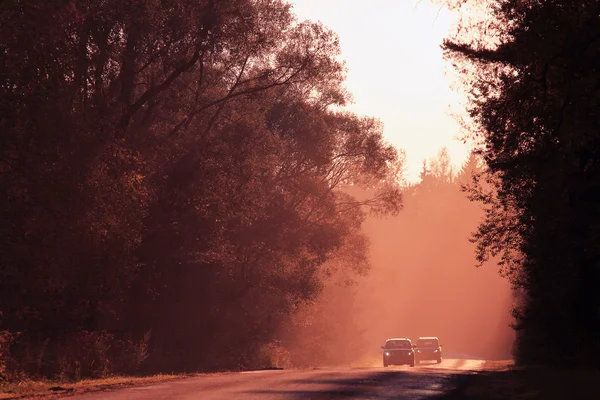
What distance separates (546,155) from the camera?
27.8m

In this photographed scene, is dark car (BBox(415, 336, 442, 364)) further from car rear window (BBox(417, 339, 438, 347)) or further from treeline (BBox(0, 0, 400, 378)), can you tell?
treeline (BBox(0, 0, 400, 378))

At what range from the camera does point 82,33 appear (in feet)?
103

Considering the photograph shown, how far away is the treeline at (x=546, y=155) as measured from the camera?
1928 cm

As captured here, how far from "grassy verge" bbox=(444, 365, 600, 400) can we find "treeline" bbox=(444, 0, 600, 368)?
340cm

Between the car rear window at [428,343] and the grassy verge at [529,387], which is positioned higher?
the car rear window at [428,343]

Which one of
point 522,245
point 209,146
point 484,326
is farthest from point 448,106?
point 484,326

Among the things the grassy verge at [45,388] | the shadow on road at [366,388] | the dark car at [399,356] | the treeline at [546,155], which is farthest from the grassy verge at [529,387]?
the dark car at [399,356]

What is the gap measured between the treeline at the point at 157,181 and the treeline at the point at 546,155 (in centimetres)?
1083

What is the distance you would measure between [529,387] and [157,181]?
2000 cm

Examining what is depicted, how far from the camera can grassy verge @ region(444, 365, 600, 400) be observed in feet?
68.3

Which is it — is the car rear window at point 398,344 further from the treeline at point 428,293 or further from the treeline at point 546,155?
the treeline at point 428,293

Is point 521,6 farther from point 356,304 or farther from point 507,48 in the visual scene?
point 356,304

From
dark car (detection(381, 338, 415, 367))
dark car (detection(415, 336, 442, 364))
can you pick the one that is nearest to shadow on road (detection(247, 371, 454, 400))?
dark car (detection(381, 338, 415, 367))

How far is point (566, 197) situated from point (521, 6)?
9496 mm
